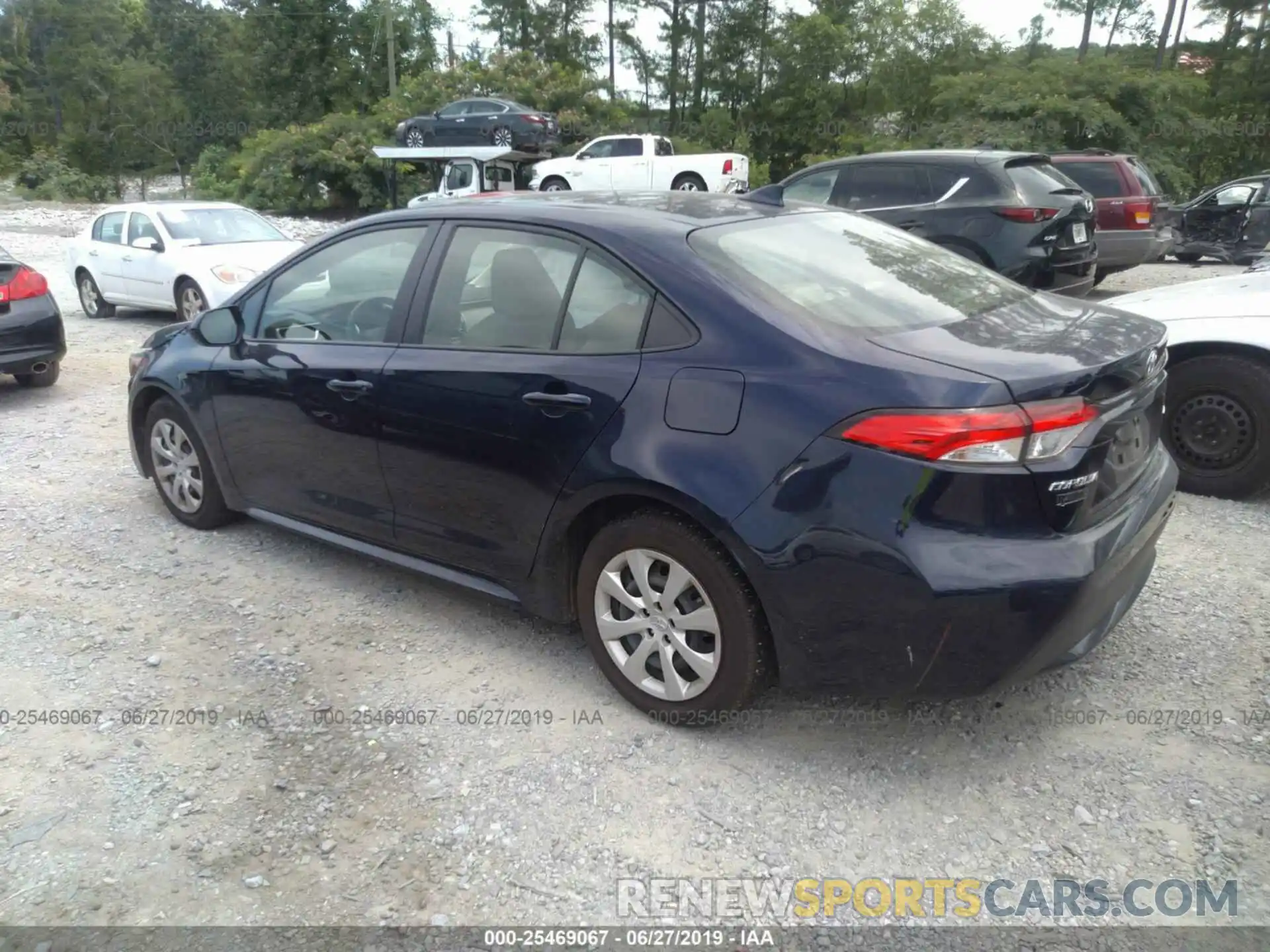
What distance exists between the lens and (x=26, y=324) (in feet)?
24.6

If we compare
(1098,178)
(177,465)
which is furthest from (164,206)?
(1098,178)

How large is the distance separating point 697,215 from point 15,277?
22.0ft

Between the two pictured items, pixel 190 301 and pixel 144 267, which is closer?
pixel 190 301

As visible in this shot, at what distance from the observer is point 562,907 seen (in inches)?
95.2

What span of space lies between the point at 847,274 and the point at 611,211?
2.76ft

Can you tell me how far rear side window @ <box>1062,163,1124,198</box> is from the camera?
37.4ft

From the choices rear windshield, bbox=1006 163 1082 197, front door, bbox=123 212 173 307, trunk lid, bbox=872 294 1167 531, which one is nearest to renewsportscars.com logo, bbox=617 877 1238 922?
trunk lid, bbox=872 294 1167 531

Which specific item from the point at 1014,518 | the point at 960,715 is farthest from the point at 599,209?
the point at 960,715

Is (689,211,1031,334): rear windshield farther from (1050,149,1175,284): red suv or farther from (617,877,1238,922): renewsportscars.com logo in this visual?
(1050,149,1175,284): red suv

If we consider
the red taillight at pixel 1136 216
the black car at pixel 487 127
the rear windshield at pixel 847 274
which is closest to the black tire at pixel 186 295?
the rear windshield at pixel 847 274

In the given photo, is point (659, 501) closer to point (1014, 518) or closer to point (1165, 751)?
point (1014, 518)

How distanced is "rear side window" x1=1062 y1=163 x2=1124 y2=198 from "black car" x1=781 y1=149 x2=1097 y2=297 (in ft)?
8.23

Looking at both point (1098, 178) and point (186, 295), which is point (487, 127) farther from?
point (1098, 178)

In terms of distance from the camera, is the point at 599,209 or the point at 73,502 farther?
the point at 73,502
